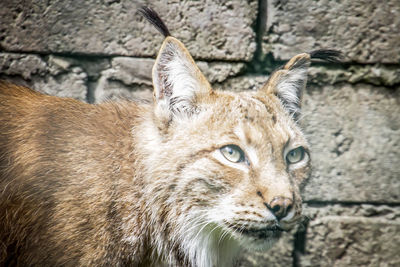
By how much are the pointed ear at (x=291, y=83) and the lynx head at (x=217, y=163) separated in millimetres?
152

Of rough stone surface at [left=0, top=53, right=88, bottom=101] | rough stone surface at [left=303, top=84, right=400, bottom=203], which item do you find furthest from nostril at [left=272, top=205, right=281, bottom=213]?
rough stone surface at [left=0, top=53, right=88, bottom=101]

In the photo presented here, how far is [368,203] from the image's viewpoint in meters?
3.37

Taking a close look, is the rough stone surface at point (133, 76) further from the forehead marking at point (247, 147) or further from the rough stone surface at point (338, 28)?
the forehead marking at point (247, 147)

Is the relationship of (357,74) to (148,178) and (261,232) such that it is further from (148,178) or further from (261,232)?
(148,178)

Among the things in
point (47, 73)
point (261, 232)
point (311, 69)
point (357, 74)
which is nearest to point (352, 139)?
point (357, 74)

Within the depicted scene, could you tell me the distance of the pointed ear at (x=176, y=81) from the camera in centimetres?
235

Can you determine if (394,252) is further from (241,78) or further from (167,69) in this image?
(167,69)

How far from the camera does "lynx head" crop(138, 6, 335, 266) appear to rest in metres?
2.15

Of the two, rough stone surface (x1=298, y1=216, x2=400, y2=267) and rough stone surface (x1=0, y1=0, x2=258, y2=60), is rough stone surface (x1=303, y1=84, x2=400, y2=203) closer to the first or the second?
rough stone surface (x1=298, y1=216, x2=400, y2=267)

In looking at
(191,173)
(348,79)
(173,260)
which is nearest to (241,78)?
(348,79)

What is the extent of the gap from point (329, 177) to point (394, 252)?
0.83 meters

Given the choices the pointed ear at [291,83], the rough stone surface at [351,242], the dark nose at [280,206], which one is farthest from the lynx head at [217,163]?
the rough stone surface at [351,242]

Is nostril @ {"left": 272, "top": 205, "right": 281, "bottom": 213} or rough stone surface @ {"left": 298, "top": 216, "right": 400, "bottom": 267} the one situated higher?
nostril @ {"left": 272, "top": 205, "right": 281, "bottom": 213}

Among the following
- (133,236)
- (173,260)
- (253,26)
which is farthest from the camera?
(253,26)
